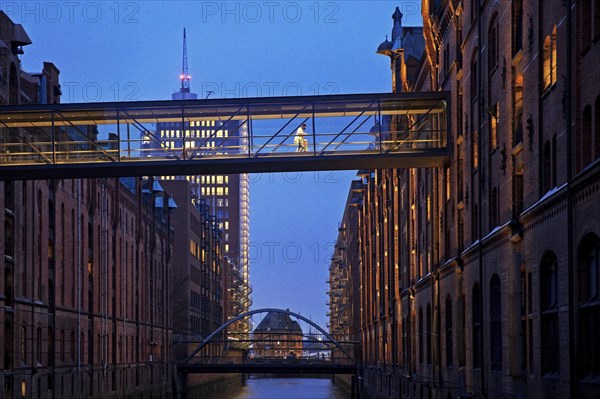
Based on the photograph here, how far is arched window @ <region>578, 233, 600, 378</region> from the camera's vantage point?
2031 cm

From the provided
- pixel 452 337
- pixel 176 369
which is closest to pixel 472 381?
pixel 452 337

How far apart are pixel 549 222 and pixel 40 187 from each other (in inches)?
1351

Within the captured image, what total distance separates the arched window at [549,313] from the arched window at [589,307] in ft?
7.50

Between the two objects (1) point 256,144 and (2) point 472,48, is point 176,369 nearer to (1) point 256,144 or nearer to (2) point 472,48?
(1) point 256,144

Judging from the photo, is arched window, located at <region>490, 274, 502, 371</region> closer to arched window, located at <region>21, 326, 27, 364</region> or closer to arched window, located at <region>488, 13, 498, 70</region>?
arched window, located at <region>488, 13, 498, 70</region>

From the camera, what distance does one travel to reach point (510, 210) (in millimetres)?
27703

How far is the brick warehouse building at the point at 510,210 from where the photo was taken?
21.0 metres

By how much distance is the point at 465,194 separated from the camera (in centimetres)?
3497

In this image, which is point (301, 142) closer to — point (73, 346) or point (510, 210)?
point (510, 210)

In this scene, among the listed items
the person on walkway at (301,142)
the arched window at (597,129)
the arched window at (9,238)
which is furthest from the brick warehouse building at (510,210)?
the arched window at (9,238)

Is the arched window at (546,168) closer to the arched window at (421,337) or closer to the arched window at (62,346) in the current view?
the arched window at (421,337)

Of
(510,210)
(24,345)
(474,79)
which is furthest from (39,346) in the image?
(510,210)

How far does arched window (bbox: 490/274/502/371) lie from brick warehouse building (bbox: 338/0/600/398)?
62 mm

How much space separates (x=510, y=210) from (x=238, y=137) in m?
13.6
